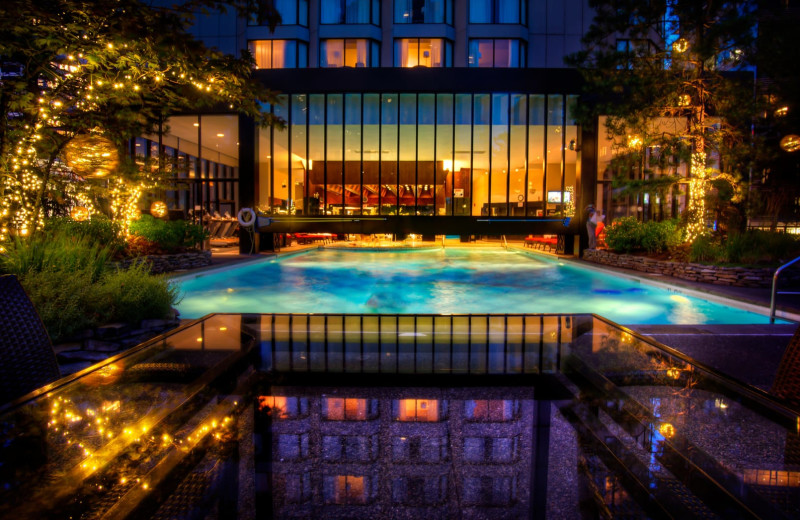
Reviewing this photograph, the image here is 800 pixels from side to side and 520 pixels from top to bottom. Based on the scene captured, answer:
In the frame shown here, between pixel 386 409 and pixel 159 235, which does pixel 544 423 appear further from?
pixel 159 235

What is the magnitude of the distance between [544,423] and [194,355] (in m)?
1.50

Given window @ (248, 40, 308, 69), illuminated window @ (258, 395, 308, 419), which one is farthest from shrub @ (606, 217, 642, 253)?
window @ (248, 40, 308, 69)

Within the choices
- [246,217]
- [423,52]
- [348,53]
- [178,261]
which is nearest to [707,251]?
[178,261]

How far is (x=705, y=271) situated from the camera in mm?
8883

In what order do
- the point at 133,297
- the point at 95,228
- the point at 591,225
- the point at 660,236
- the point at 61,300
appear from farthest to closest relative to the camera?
1. the point at 591,225
2. the point at 660,236
3. the point at 95,228
4. the point at 133,297
5. the point at 61,300

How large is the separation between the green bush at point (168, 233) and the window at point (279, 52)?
13.5m

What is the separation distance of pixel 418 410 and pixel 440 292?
25.6 feet

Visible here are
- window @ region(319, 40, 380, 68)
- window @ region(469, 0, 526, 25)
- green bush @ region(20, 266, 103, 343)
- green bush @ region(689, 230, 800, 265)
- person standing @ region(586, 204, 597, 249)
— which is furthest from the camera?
window @ region(319, 40, 380, 68)

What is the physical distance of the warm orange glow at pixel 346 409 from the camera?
5.77 feet

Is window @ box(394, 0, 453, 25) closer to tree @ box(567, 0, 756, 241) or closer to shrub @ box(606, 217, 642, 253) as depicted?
tree @ box(567, 0, 756, 241)

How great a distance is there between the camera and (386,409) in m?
1.83

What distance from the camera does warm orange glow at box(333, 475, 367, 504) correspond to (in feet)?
4.38

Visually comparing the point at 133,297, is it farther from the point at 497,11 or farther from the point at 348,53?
the point at 497,11

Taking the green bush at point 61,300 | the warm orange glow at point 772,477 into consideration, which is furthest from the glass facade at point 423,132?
the warm orange glow at point 772,477
